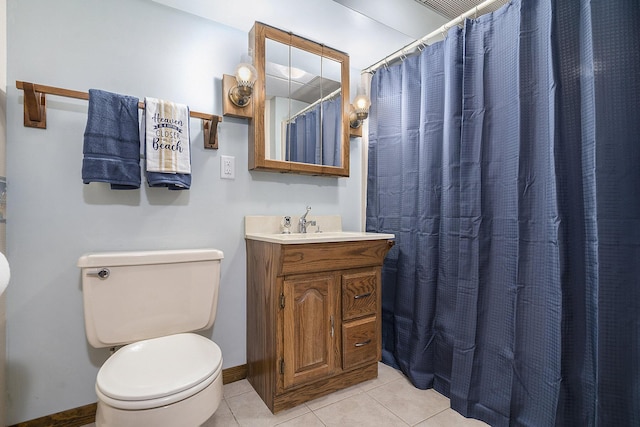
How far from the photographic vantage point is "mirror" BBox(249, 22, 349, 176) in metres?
1.75

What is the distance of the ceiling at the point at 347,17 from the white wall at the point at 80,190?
0.10m

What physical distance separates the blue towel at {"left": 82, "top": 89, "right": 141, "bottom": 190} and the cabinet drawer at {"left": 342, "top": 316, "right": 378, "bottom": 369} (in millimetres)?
1341

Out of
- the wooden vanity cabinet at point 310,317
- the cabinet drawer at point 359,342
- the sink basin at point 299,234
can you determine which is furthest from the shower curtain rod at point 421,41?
the cabinet drawer at point 359,342

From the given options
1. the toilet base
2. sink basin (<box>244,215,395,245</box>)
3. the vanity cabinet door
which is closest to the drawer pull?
the vanity cabinet door

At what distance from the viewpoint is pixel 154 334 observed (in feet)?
4.57

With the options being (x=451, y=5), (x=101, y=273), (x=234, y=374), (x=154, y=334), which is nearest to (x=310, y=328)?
(x=234, y=374)

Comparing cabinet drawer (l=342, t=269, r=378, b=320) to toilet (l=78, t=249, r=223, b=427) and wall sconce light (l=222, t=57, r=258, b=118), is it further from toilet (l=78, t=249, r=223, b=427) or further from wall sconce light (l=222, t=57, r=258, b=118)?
wall sconce light (l=222, t=57, r=258, b=118)

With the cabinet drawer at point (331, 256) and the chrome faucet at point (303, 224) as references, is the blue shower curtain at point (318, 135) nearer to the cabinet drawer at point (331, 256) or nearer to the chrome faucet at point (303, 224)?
the chrome faucet at point (303, 224)

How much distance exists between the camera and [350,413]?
1.51 metres

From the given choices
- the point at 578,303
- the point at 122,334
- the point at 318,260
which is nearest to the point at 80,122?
the point at 122,334

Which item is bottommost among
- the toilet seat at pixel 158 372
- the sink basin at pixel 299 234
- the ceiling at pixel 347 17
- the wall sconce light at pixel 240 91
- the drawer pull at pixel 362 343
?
the drawer pull at pixel 362 343

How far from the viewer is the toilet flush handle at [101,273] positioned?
1.27 meters

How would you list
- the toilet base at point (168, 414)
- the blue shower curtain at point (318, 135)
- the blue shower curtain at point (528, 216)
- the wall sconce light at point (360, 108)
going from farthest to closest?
the wall sconce light at point (360, 108), the blue shower curtain at point (318, 135), the blue shower curtain at point (528, 216), the toilet base at point (168, 414)

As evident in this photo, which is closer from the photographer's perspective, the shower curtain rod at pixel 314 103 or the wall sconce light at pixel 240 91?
Answer: the wall sconce light at pixel 240 91
